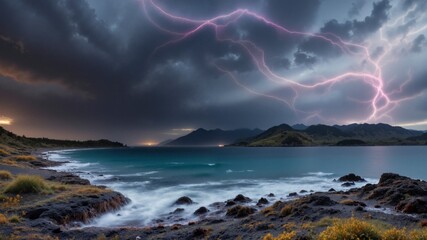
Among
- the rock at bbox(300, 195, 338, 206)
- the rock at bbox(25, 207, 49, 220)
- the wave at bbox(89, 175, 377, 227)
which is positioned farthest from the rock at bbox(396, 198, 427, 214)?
the rock at bbox(25, 207, 49, 220)

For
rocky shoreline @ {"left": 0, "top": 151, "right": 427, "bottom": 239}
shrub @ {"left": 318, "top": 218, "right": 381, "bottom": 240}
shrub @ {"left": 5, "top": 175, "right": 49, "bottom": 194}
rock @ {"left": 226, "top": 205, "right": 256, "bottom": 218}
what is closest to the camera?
shrub @ {"left": 318, "top": 218, "right": 381, "bottom": 240}

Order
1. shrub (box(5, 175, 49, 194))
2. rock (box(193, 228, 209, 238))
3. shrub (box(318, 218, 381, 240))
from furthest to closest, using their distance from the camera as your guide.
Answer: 1. shrub (box(5, 175, 49, 194))
2. rock (box(193, 228, 209, 238))
3. shrub (box(318, 218, 381, 240))

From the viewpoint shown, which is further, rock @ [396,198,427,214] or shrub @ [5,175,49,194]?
shrub @ [5,175,49,194]

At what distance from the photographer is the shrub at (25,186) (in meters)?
27.4

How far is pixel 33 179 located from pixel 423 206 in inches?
1381

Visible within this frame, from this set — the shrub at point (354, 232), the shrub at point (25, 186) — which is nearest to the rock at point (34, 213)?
the shrub at point (25, 186)

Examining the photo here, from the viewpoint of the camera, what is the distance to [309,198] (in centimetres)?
2480

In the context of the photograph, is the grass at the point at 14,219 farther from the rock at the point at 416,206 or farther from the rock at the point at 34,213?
the rock at the point at 416,206

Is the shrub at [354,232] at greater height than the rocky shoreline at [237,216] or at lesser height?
greater

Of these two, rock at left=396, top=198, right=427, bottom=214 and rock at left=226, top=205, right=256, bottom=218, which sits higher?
rock at left=396, top=198, right=427, bottom=214

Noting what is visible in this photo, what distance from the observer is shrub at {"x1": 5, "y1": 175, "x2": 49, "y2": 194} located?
27.4 meters

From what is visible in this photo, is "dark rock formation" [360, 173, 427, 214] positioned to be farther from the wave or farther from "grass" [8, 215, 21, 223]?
"grass" [8, 215, 21, 223]

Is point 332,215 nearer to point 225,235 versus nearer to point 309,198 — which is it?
point 309,198

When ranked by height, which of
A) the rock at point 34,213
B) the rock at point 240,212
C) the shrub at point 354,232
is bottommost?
the rock at point 240,212
